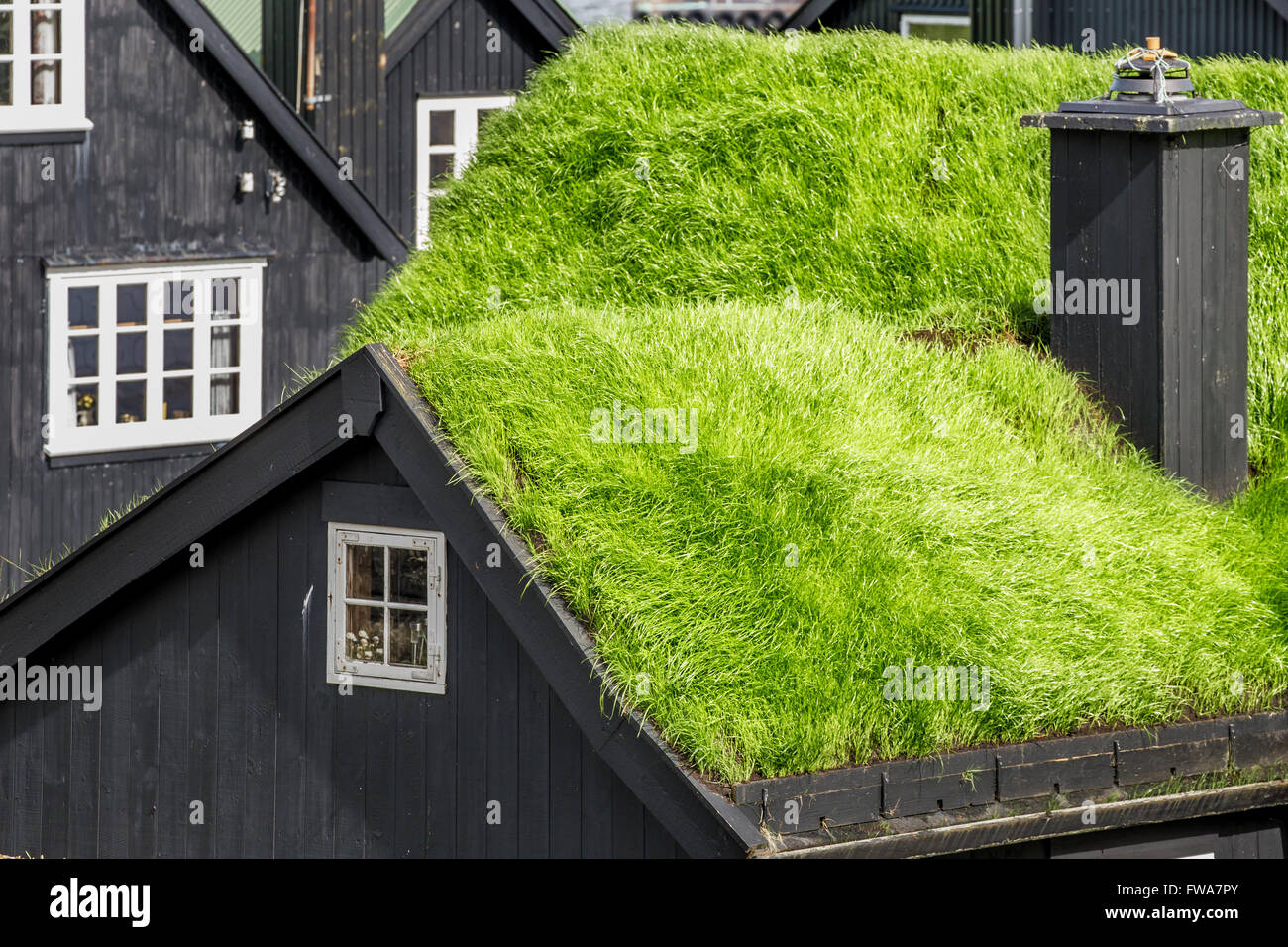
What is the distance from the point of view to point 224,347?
19812 millimetres

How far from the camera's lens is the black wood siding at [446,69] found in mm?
24016

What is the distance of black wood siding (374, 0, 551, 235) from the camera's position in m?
24.0

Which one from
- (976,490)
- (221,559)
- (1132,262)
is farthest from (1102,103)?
(221,559)

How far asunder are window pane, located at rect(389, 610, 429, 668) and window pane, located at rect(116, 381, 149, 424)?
1004cm

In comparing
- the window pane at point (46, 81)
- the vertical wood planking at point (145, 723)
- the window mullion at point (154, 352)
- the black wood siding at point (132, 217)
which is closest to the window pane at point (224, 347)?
the black wood siding at point (132, 217)

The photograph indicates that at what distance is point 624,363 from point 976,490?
6.01 feet

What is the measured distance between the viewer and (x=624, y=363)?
999 centimetres

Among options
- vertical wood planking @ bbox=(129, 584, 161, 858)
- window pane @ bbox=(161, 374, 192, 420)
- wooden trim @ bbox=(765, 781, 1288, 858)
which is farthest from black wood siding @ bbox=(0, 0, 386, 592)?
wooden trim @ bbox=(765, 781, 1288, 858)

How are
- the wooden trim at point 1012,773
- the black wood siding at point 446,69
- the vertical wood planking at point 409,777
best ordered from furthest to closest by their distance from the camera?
the black wood siding at point 446,69 → the vertical wood planking at point 409,777 → the wooden trim at point 1012,773

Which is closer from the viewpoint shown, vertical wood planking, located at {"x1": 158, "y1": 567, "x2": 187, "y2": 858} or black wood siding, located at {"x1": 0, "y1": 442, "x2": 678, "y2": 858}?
black wood siding, located at {"x1": 0, "y1": 442, "x2": 678, "y2": 858}

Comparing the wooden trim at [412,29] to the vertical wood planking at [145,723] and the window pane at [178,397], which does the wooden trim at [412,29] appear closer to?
the window pane at [178,397]

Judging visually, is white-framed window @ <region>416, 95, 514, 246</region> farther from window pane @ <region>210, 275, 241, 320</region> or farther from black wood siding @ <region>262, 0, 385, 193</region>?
window pane @ <region>210, 275, 241, 320</region>

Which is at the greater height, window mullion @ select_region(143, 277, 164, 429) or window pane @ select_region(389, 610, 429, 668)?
window mullion @ select_region(143, 277, 164, 429)

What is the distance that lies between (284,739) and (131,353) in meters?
12.0
